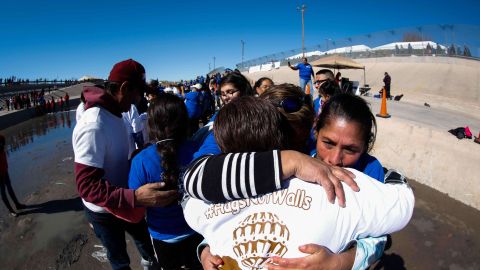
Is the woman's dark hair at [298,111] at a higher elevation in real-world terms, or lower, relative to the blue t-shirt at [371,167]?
higher

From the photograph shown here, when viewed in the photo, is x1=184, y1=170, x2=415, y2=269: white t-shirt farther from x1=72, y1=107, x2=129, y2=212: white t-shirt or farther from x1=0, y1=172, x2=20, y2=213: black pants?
x1=0, y1=172, x2=20, y2=213: black pants

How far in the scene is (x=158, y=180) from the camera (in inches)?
84.0

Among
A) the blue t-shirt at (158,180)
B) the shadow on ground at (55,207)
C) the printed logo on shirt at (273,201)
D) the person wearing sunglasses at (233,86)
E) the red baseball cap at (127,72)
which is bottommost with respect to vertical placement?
the shadow on ground at (55,207)

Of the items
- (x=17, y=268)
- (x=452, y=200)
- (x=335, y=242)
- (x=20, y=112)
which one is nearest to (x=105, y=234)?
(x=335, y=242)

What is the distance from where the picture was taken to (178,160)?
2.12 meters

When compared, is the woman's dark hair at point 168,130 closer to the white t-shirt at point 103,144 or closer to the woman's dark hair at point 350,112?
the white t-shirt at point 103,144

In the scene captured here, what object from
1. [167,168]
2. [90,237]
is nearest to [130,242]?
[90,237]

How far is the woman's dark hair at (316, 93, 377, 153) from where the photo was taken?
158cm

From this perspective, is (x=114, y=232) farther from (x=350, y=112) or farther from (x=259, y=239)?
(x=350, y=112)

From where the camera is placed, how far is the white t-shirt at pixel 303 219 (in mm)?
994

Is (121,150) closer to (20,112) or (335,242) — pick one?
(335,242)

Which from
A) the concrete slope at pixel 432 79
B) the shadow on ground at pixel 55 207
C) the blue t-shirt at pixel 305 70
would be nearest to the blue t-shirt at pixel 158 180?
the shadow on ground at pixel 55 207

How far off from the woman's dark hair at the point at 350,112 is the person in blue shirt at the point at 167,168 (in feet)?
3.60

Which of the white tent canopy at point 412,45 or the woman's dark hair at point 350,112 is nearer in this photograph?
the woman's dark hair at point 350,112
